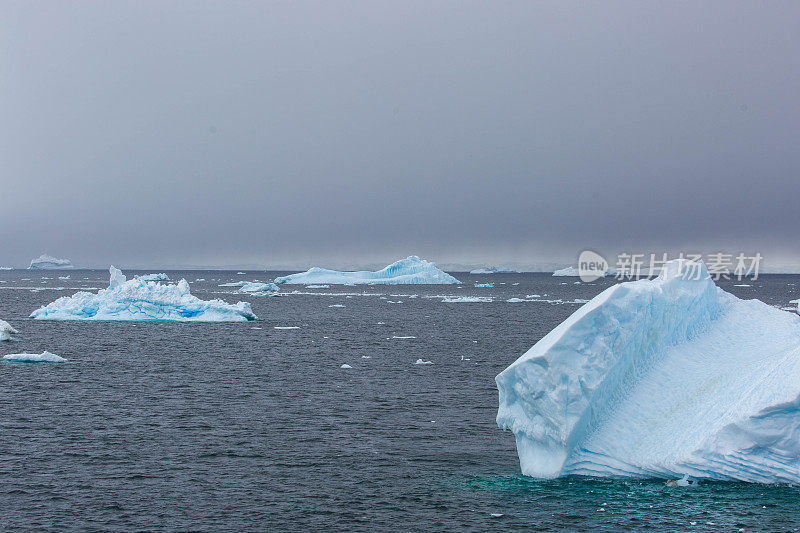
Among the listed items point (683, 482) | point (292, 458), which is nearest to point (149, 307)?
point (292, 458)

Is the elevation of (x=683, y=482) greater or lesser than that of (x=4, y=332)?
greater

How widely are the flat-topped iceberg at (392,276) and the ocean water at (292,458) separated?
86.6 meters

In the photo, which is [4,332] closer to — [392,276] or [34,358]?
[34,358]

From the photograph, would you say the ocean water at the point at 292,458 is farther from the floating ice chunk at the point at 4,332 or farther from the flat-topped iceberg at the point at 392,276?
the flat-topped iceberg at the point at 392,276

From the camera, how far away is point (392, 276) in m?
121

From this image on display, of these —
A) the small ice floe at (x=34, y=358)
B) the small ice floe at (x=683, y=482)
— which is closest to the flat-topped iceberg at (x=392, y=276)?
the small ice floe at (x=34, y=358)

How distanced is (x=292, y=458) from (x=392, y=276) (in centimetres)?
10634

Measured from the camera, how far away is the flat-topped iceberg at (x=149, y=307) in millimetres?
47500

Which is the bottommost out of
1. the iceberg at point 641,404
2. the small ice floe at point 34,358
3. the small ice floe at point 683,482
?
the small ice floe at point 34,358

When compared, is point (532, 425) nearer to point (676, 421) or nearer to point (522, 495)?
point (522, 495)

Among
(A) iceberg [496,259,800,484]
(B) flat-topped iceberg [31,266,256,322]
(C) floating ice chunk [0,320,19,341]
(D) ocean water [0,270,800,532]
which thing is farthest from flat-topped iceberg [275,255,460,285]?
(A) iceberg [496,259,800,484]

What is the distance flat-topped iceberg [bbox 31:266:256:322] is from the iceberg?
37488mm

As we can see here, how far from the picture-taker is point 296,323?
51.5 meters

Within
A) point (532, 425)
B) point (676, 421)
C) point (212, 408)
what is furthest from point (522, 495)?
point (212, 408)
